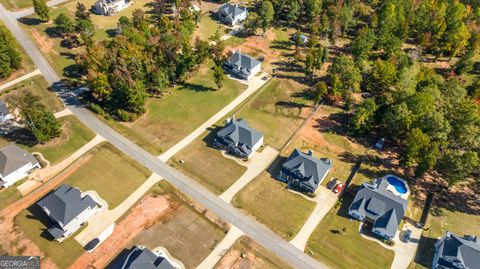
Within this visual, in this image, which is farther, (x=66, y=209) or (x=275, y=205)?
(x=275, y=205)

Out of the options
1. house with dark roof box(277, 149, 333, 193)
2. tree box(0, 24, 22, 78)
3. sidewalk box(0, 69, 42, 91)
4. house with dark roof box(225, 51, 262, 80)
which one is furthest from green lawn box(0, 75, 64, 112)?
house with dark roof box(277, 149, 333, 193)

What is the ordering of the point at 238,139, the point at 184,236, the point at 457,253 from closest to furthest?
the point at 457,253, the point at 184,236, the point at 238,139

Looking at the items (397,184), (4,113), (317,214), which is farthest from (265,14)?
(4,113)

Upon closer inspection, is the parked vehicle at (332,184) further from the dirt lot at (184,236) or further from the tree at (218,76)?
the tree at (218,76)

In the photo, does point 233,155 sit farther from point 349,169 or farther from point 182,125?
point 349,169

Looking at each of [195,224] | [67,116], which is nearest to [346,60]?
[195,224]

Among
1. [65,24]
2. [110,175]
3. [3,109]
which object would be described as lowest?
[110,175]

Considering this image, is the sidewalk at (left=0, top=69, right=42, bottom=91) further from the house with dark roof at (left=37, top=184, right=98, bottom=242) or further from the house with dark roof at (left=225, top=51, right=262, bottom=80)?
the house with dark roof at (left=225, top=51, right=262, bottom=80)

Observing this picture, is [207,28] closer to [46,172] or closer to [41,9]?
[41,9]
